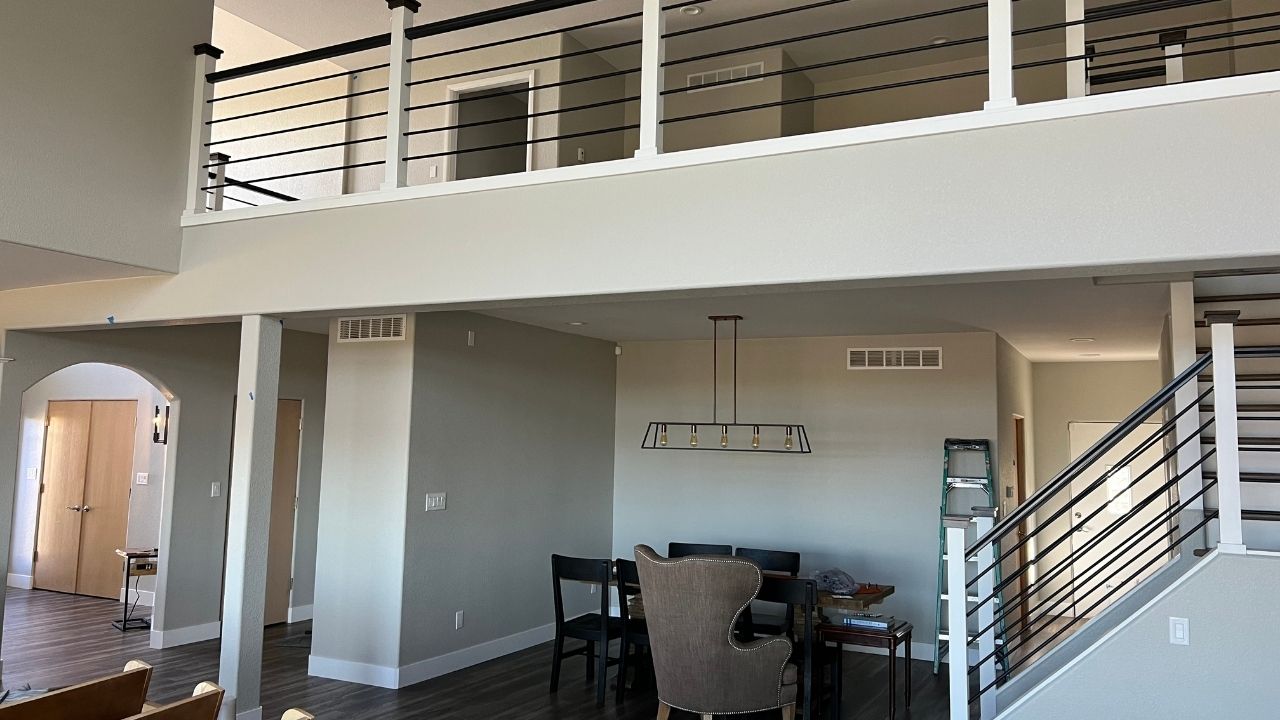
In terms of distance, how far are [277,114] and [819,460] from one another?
5643 mm

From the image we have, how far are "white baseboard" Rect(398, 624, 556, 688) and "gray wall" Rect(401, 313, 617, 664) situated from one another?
53mm

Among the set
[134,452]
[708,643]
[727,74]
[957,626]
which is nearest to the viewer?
[957,626]

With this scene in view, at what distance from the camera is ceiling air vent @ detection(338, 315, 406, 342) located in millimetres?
6410

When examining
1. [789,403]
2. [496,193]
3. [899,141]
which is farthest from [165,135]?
[789,403]

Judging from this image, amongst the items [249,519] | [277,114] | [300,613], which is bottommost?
[300,613]

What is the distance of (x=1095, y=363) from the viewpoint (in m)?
9.92

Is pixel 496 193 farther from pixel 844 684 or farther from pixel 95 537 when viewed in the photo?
pixel 95 537

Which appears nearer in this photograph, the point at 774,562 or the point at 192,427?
the point at 774,562

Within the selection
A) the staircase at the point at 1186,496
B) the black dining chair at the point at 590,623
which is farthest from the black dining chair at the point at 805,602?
the black dining chair at the point at 590,623

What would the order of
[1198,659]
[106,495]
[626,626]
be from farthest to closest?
1. [106,495]
2. [626,626]
3. [1198,659]

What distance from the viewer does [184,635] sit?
24.2ft

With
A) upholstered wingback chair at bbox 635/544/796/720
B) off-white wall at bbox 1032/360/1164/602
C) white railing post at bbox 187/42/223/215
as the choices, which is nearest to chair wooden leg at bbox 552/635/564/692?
upholstered wingback chair at bbox 635/544/796/720

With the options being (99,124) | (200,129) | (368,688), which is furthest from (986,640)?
(99,124)

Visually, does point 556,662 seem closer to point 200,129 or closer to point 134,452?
point 200,129
